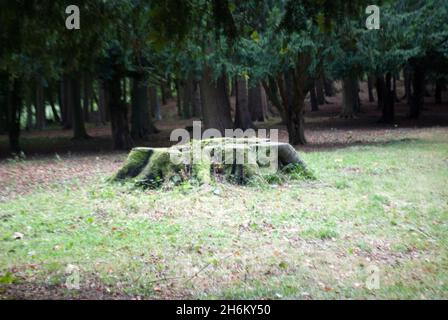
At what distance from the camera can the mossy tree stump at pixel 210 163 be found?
969 cm

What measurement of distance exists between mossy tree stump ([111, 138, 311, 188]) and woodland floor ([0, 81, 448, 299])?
0.39 meters

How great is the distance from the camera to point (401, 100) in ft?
125

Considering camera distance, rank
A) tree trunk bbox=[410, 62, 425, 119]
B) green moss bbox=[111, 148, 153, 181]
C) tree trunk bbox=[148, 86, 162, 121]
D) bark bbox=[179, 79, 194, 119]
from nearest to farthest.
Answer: green moss bbox=[111, 148, 153, 181] < tree trunk bbox=[410, 62, 425, 119] < bark bbox=[179, 79, 194, 119] < tree trunk bbox=[148, 86, 162, 121]

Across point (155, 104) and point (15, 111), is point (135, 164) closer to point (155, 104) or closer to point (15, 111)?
point (15, 111)

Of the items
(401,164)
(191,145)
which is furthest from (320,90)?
(191,145)

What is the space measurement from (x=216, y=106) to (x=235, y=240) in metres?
13.2

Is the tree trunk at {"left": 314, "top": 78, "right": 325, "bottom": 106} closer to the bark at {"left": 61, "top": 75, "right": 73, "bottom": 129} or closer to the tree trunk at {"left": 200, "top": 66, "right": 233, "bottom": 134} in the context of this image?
the bark at {"left": 61, "top": 75, "right": 73, "bottom": 129}

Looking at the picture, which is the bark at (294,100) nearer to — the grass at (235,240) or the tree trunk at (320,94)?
the grass at (235,240)

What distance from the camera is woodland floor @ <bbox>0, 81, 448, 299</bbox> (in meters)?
5.09

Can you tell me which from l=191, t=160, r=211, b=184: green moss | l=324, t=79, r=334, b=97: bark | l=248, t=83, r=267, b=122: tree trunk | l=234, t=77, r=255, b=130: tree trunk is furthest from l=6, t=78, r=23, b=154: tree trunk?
l=324, t=79, r=334, b=97: bark

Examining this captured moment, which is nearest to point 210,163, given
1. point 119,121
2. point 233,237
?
point 233,237

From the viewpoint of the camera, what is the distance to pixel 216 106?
19.3 m

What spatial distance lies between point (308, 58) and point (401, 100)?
78.5 ft
